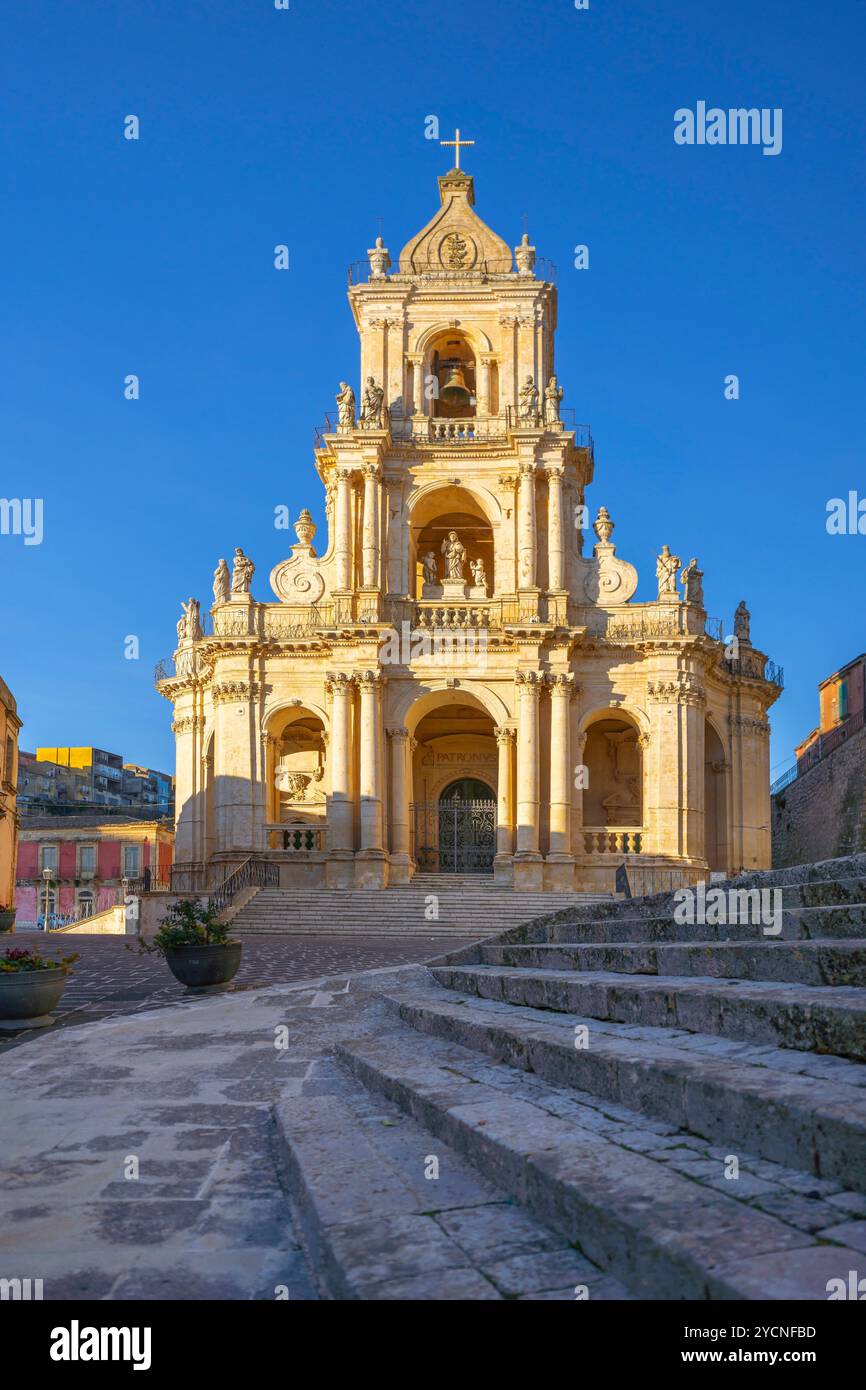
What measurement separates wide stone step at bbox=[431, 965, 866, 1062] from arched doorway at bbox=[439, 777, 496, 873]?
27.4 meters

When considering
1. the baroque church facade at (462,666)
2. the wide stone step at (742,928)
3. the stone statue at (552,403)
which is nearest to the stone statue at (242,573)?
the baroque church facade at (462,666)

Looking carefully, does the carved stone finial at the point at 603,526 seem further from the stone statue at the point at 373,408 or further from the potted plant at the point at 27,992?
the potted plant at the point at 27,992

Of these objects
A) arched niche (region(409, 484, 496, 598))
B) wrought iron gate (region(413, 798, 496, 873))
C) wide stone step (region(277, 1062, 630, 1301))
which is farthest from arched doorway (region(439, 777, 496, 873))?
wide stone step (region(277, 1062, 630, 1301))

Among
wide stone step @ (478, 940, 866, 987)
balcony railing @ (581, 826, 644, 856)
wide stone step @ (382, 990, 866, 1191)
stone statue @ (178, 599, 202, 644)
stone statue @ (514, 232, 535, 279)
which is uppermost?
stone statue @ (514, 232, 535, 279)

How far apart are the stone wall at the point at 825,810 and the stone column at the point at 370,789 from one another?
14.9 m

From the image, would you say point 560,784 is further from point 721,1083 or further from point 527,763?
point 721,1083

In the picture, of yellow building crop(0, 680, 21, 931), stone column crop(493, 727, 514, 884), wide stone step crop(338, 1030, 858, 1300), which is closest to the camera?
wide stone step crop(338, 1030, 858, 1300)

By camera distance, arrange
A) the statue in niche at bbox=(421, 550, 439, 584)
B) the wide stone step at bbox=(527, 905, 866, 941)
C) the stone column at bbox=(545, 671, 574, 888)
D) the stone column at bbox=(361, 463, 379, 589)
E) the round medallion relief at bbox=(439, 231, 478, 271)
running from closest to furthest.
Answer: the wide stone step at bbox=(527, 905, 866, 941)
the stone column at bbox=(545, 671, 574, 888)
the stone column at bbox=(361, 463, 379, 589)
the statue in niche at bbox=(421, 550, 439, 584)
the round medallion relief at bbox=(439, 231, 478, 271)

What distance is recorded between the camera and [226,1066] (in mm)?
8367

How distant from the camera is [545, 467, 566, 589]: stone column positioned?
109 ft

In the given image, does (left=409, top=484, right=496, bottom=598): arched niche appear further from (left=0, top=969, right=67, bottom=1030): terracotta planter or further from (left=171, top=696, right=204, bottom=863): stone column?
(left=0, top=969, right=67, bottom=1030): terracotta planter

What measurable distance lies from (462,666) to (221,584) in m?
7.69

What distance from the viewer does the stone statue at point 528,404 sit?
34.1 meters
